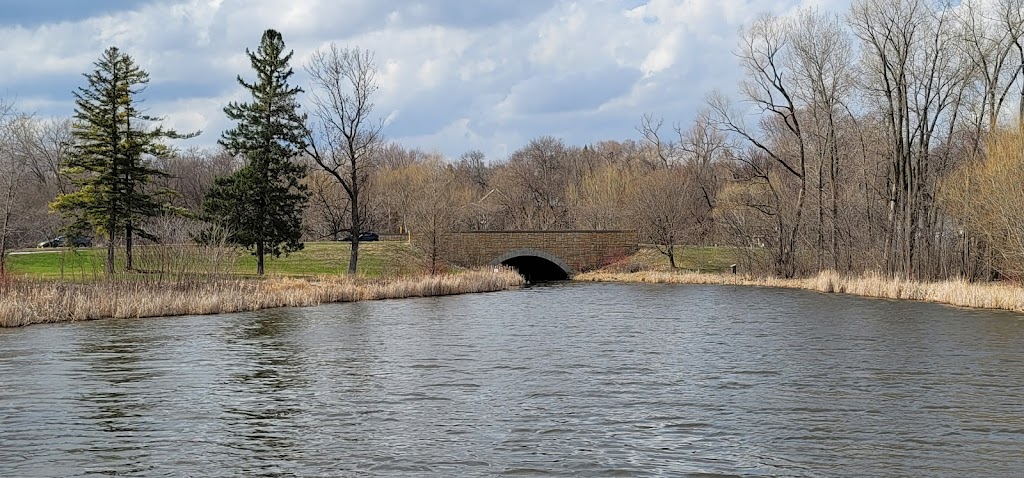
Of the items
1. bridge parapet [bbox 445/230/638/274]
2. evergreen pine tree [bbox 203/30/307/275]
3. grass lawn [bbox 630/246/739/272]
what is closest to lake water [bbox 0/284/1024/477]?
evergreen pine tree [bbox 203/30/307/275]

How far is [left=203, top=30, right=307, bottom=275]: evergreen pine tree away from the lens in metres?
44.9

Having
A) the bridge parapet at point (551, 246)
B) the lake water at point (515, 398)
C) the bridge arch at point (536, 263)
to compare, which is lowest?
the lake water at point (515, 398)

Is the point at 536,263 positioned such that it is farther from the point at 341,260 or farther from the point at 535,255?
the point at 341,260

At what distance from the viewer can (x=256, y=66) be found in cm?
4634

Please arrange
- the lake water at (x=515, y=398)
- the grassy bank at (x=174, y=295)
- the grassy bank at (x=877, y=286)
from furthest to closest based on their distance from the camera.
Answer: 1. the grassy bank at (x=877, y=286)
2. the grassy bank at (x=174, y=295)
3. the lake water at (x=515, y=398)

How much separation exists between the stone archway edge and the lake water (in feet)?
104

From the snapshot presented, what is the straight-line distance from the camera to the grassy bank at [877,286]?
101 ft

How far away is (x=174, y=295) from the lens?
30.9 meters

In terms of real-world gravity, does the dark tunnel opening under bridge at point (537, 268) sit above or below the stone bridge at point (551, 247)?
below

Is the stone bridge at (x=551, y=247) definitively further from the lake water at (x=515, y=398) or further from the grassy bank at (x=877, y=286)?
the lake water at (x=515, y=398)

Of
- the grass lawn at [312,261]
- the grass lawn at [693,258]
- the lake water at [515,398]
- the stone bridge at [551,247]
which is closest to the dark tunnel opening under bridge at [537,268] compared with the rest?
the stone bridge at [551,247]

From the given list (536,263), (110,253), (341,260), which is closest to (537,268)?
(536,263)

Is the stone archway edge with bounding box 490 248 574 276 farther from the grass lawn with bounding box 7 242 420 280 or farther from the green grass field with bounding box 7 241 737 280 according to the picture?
the grass lawn with bounding box 7 242 420 280

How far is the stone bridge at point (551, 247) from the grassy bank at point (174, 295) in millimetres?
16522
